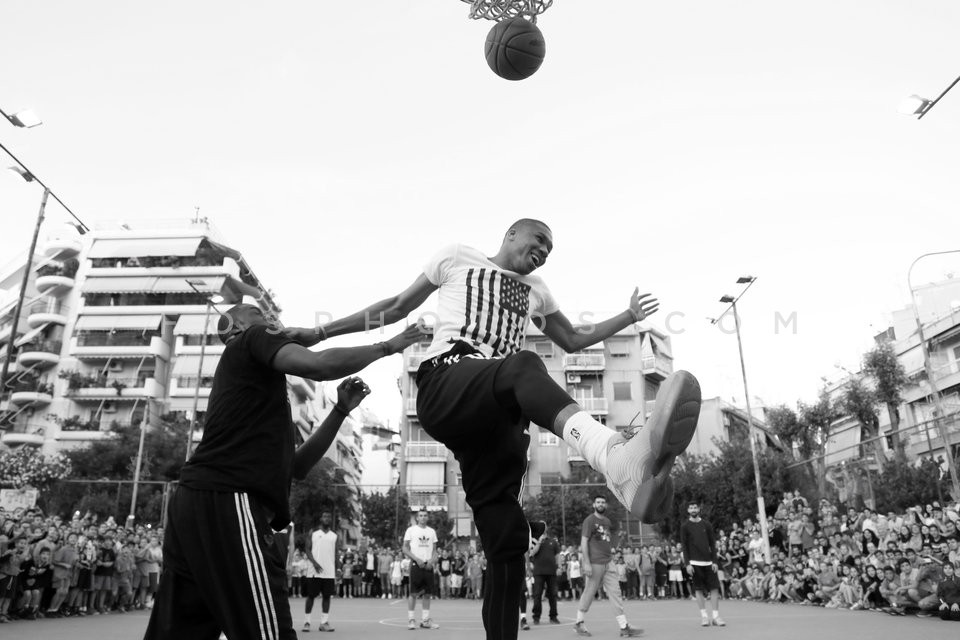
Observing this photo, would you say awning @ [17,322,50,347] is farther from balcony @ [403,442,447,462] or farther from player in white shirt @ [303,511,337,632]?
player in white shirt @ [303,511,337,632]

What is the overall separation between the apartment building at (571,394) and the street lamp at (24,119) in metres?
36.1

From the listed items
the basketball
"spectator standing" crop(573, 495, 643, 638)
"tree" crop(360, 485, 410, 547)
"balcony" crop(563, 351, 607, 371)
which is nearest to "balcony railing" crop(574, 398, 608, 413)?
"balcony" crop(563, 351, 607, 371)

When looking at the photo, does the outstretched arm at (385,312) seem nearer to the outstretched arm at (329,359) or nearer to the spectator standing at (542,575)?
the outstretched arm at (329,359)

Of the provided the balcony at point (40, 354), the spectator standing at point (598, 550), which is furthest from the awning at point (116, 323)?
the spectator standing at point (598, 550)

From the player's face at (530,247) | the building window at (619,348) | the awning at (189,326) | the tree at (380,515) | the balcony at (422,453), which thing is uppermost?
the awning at (189,326)

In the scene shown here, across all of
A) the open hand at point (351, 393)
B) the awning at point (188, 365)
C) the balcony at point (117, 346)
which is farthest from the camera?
the balcony at point (117, 346)

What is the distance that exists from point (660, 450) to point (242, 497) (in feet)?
5.67

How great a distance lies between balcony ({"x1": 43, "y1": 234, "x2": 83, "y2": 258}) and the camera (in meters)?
61.9

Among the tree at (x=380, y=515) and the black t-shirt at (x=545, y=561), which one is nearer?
the black t-shirt at (x=545, y=561)

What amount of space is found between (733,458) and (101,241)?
176 feet

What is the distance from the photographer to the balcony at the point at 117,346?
56.7m

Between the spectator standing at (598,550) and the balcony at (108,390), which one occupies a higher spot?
the balcony at (108,390)

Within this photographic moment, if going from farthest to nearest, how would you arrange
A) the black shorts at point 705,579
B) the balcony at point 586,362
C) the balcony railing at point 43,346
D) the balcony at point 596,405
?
the balcony railing at point 43,346
the balcony at point 586,362
the balcony at point 596,405
the black shorts at point 705,579

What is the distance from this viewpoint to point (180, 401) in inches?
2190
